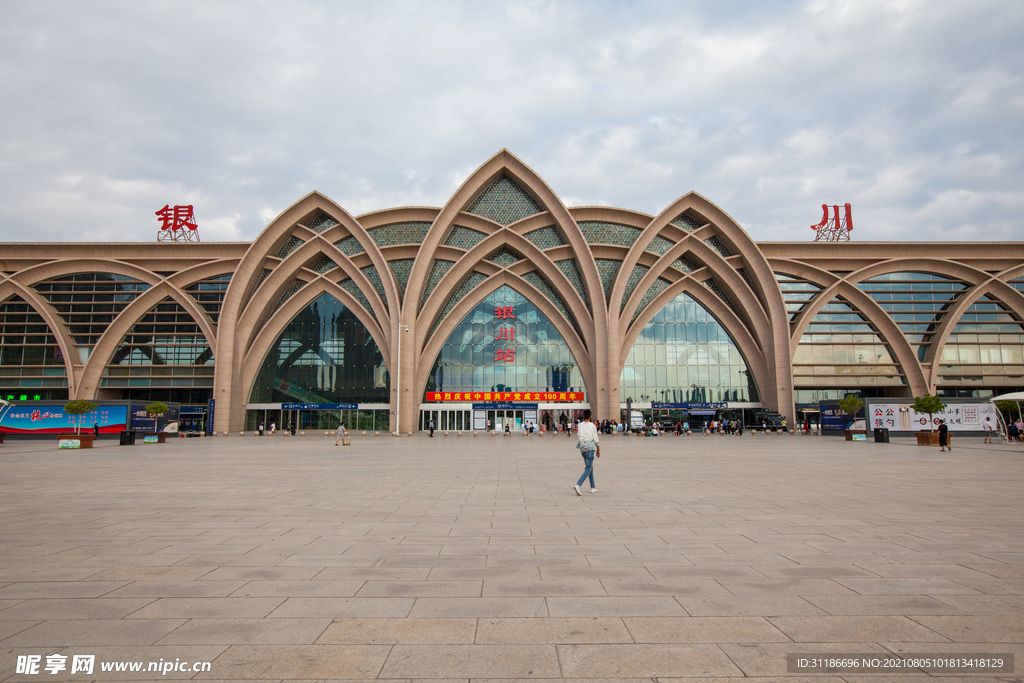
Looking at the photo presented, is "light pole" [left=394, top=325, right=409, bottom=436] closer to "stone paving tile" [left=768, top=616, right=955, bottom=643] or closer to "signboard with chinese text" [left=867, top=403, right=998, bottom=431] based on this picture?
"signboard with chinese text" [left=867, top=403, right=998, bottom=431]

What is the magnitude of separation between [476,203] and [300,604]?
157 ft


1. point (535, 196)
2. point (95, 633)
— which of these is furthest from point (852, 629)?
point (535, 196)

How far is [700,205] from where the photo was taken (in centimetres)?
5003

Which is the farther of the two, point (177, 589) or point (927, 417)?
point (927, 417)

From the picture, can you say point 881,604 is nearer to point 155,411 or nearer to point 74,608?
point 74,608

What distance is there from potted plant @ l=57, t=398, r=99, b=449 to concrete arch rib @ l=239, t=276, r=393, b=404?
15.6m

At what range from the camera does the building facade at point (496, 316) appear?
49156 millimetres

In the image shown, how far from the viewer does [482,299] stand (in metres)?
50.8

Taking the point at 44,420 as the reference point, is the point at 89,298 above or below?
above

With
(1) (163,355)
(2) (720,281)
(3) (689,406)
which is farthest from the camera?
(1) (163,355)

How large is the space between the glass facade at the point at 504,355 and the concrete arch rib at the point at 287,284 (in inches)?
270

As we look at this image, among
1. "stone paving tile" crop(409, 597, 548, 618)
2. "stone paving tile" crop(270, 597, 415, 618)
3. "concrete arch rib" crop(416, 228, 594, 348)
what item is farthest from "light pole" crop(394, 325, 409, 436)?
"stone paving tile" crop(409, 597, 548, 618)

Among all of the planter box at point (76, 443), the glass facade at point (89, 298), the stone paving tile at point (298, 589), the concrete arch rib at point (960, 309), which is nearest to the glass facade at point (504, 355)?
the planter box at point (76, 443)

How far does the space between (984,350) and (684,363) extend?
28847 mm
